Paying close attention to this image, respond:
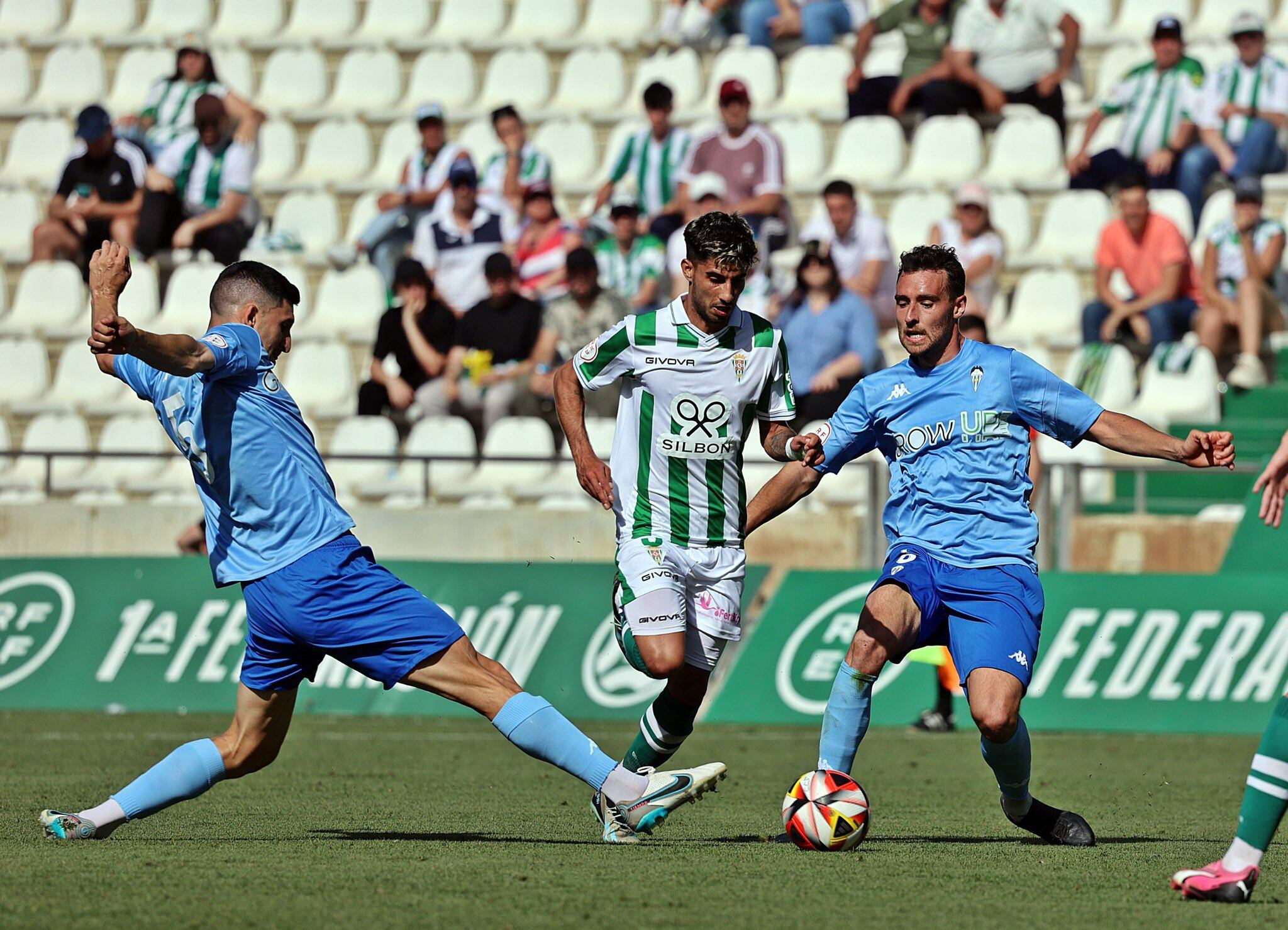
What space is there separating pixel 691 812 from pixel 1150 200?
9684mm

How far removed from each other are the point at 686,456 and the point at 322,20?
48.1ft

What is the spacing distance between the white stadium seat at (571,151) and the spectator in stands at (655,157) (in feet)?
5.18

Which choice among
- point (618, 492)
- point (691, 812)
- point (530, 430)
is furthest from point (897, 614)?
point (530, 430)

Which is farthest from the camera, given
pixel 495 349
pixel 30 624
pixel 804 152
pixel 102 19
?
pixel 102 19

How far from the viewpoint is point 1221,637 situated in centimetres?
1265

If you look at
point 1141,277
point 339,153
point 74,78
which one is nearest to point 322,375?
point 339,153

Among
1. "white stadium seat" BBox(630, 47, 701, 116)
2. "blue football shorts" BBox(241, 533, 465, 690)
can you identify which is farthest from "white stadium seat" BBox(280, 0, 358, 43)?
"blue football shorts" BBox(241, 533, 465, 690)

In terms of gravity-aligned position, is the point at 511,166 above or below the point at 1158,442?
above

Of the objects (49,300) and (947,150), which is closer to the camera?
(947,150)

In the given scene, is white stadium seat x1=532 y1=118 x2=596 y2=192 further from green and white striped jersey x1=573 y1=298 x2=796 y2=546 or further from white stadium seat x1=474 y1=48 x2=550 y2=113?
green and white striped jersey x1=573 y1=298 x2=796 y2=546

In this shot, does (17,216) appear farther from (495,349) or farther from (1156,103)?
(1156,103)

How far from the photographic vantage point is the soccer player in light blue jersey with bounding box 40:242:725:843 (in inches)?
260

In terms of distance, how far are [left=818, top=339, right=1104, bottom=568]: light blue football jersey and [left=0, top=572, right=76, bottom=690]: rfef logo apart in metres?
7.92

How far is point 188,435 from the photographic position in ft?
22.0
